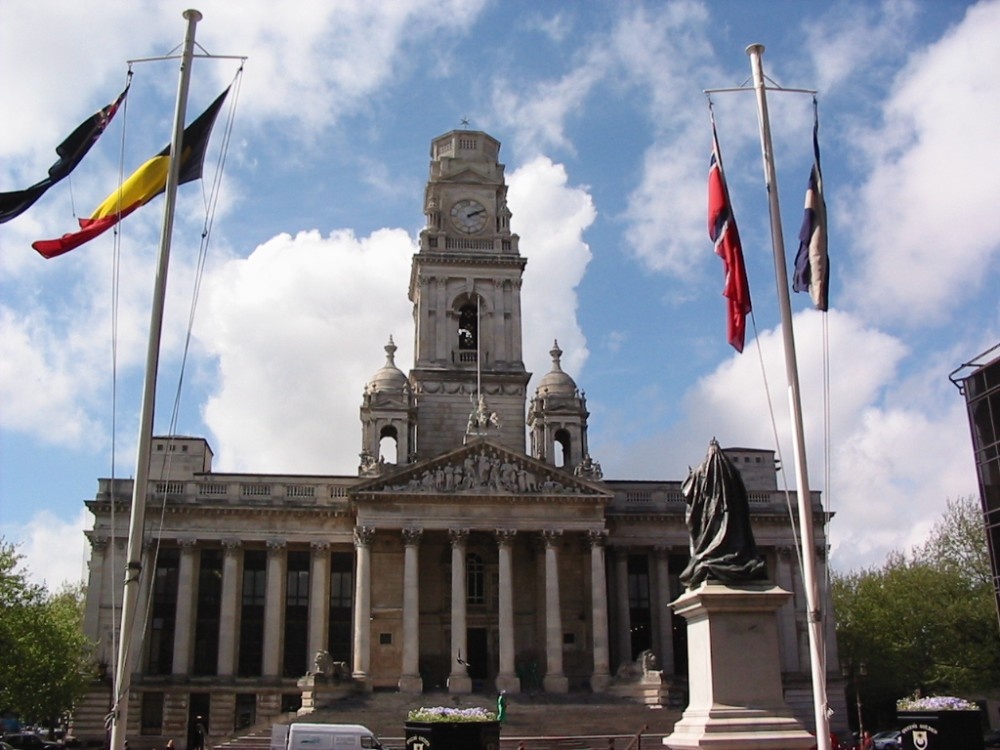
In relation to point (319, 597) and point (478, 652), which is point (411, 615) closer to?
point (478, 652)

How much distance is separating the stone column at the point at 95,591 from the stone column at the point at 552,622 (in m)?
24.2

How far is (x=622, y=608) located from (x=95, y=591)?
30.3 meters

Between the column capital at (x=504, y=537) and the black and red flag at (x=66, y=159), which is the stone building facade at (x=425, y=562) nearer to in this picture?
the column capital at (x=504, y=537)

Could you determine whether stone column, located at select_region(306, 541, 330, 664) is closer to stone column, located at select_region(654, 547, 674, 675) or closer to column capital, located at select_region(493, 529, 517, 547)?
column capital, located at select_region(493, 529, 517, 547)

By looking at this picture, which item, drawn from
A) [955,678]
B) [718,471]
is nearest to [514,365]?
[955,678]

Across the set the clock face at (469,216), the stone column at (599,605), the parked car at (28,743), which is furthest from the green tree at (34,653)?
the clock face at (469,216)

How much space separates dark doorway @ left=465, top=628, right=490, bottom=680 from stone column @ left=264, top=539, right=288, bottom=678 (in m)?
10.8

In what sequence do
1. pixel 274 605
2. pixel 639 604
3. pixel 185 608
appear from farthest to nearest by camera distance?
pixel 639 604
pixel 274 605
pixel 185 608

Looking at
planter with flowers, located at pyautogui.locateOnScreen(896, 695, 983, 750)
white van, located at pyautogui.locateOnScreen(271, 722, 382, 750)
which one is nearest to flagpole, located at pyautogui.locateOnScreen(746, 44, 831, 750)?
planter with flowers, located at pyautogui.locateOnScreen(896, 695, 983, 750)

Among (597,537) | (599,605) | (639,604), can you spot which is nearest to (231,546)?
(597,537)

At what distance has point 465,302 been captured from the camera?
7025cm

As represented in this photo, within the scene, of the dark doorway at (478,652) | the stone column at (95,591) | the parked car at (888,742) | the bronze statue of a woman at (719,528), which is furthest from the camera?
the dark doorway at (478,652)

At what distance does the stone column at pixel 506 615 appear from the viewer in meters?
56.0

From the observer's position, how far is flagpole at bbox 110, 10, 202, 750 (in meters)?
17.5
